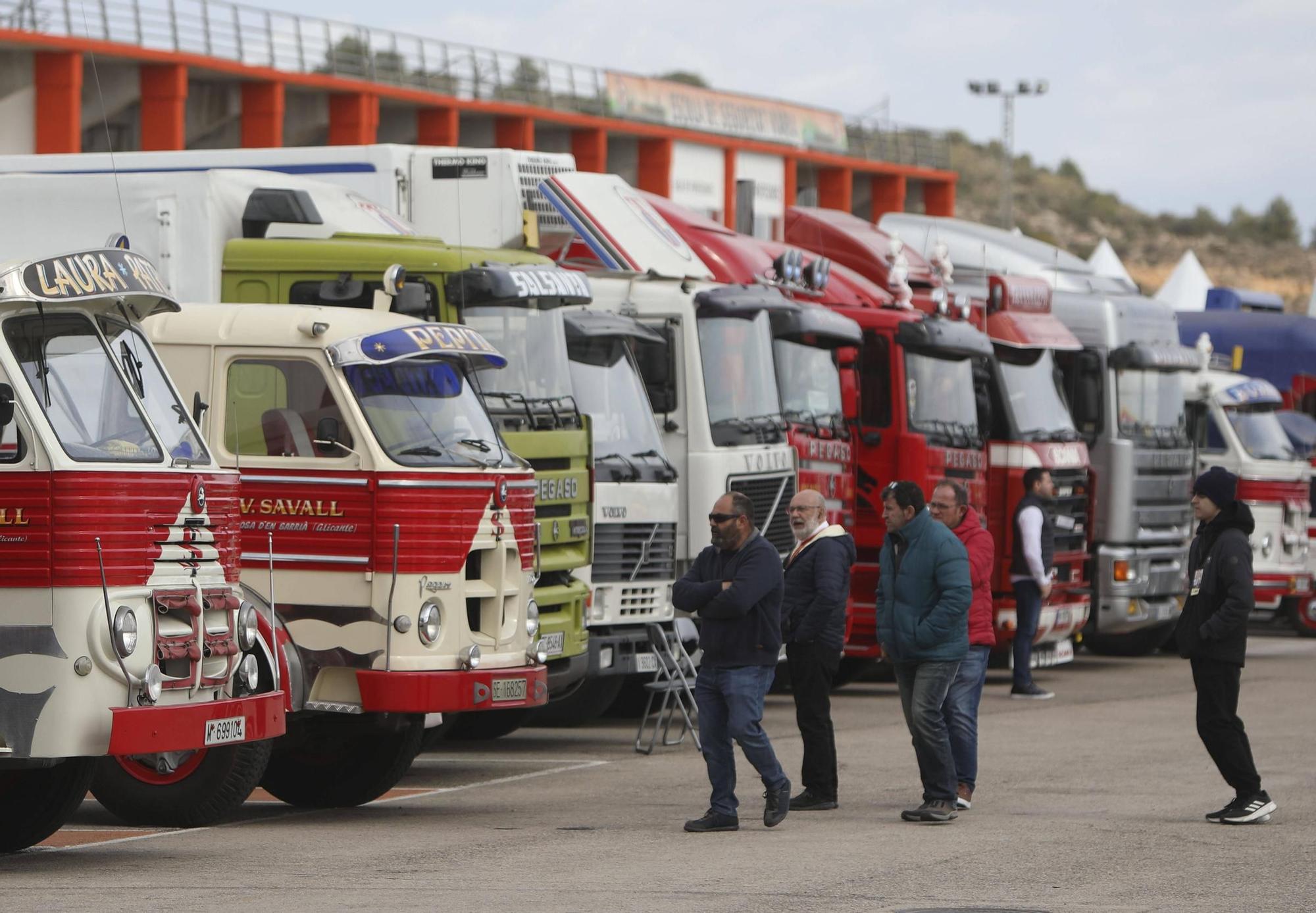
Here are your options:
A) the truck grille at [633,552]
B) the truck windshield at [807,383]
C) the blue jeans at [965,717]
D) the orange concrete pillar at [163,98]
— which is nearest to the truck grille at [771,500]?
the truck windshield at [807,383]

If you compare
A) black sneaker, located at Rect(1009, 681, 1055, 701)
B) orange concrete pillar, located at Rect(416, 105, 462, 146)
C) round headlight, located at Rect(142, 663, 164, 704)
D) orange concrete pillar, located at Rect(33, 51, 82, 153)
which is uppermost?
orange concrete pillar, located at Rect(416, 105, 462, 146)

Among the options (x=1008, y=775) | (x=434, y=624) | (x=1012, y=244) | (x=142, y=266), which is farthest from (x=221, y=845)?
(x=1012, y=244)

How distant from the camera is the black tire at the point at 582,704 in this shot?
671 inches

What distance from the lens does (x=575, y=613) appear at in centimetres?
1491

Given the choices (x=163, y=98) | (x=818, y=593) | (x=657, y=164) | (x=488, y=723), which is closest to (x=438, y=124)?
(x=163, y=98)

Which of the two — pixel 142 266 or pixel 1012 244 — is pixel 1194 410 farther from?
pixel 142 266

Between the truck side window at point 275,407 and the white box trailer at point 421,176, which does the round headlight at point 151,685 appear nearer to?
the truck side window at point 275,407

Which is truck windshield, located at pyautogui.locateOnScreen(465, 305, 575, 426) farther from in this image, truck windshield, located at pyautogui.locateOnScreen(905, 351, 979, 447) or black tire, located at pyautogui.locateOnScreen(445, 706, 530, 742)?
truck windshield, located at pyautogui.locateOnScreen(905, 351, 979, 447)

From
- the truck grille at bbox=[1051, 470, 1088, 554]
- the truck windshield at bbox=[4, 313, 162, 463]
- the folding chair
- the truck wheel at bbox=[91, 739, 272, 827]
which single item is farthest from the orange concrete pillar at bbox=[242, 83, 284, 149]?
the truck windshield at bbox=[4, 313, 162, 463]

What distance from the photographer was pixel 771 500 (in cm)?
1773

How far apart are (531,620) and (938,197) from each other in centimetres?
4583

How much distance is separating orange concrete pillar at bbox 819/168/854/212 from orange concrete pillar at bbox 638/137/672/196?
6.47m

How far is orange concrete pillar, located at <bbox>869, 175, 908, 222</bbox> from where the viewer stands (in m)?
55.8

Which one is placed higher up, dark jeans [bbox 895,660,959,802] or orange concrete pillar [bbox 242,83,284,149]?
orange concrete pillar [bbox 242,83,284,149]
